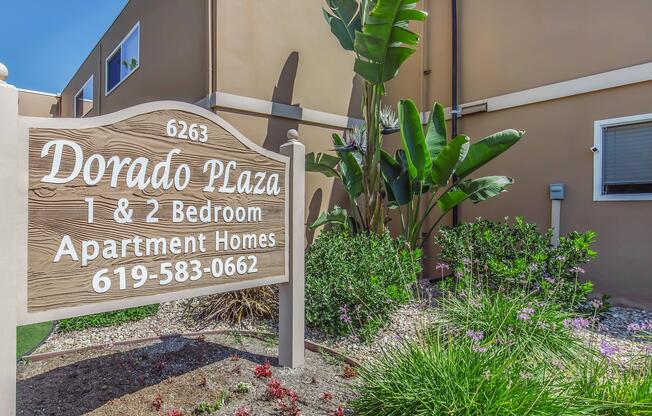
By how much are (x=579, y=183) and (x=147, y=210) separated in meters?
6.24

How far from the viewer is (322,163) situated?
6.73 m

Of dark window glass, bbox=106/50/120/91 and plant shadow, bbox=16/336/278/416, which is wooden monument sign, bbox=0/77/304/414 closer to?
plant shadow, bbox=16/336/278/416

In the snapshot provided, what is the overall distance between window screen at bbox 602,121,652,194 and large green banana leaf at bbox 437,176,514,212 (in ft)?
4.81

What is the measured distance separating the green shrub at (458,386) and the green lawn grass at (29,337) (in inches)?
150

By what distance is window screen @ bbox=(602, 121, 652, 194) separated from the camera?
17.9ft

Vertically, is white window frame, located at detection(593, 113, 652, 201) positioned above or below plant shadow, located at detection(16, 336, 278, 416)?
above

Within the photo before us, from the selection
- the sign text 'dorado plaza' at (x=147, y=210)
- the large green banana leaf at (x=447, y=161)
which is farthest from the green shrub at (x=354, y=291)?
the large green banana leaf at (x=447, y=161)

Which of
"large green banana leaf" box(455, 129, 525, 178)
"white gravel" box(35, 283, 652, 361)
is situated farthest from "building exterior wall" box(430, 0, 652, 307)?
"large green banana leaf" box(455, 129, 525, 178)

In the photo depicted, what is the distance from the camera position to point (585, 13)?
602 cm

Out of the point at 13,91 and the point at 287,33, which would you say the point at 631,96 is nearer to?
the point at 287,33

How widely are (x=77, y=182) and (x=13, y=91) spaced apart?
1.88ft

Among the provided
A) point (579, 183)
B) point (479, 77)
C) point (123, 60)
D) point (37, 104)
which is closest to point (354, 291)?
point (579, 183)

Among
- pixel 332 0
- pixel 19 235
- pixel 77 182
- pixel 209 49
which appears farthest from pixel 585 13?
pixel 19 235

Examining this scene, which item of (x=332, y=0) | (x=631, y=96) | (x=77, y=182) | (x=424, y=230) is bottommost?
(x=424, y=230)
